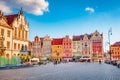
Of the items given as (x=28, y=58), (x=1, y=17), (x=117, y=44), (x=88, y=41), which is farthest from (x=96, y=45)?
(x=1, y=17)

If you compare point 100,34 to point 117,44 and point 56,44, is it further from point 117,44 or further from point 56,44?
point 56,44

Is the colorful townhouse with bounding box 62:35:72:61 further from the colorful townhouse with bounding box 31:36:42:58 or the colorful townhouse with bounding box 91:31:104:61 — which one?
the colorful townhouse with bounding box 31:36:42:58

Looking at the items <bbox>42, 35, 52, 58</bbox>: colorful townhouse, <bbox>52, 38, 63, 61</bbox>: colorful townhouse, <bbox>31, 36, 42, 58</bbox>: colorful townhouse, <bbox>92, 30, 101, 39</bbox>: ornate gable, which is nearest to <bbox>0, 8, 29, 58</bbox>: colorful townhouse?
<bbox>42, 35, 52, 58</bbox>: colorful townhouse

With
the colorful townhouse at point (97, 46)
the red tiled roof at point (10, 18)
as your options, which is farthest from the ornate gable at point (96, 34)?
the red tiled roof at point (10, 18)

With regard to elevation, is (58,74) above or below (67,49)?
below

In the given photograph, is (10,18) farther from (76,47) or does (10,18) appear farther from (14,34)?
(76,47)

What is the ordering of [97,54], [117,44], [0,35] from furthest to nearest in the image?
[117,44], [97,54], [0,35]

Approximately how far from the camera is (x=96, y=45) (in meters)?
135

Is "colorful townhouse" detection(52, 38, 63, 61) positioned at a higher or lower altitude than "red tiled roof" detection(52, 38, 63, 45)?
lower

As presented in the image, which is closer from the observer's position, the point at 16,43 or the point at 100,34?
the point at 16,43

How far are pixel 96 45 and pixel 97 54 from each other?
5.76m

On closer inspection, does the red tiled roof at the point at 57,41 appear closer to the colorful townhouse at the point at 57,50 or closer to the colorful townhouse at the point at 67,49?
the colorful townhouse at the point at 57,50

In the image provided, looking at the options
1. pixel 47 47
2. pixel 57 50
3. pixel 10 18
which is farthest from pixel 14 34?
pixel 57 50

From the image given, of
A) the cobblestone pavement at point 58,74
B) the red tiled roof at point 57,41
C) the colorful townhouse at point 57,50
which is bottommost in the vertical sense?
the cobblestone pavement at point 58,74
